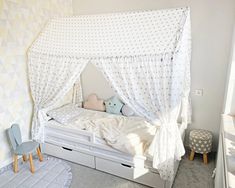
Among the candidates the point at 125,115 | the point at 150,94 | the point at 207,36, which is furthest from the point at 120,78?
the point at 207,36

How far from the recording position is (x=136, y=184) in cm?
239

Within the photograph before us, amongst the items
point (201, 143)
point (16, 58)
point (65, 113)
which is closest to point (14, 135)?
→ point (65, 113)

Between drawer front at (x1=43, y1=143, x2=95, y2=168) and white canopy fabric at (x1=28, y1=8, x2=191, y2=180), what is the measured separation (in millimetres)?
925

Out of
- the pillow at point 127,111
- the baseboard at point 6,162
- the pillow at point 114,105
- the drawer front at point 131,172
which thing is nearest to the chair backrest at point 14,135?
the baseboard at point 6,162

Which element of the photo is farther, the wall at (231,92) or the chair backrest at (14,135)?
the chair backrest at (14,135)

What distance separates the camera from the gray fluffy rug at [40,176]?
244cm

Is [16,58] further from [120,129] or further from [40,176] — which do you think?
[120,129]

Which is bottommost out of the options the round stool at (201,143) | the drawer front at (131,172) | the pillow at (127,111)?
the drawer front at (131,172)

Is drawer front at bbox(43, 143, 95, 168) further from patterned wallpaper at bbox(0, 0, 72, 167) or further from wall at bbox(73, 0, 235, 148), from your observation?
wall at bbox(73, 0, 235, 148)

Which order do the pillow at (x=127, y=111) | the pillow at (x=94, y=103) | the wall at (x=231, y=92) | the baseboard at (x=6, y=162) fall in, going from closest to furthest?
1. the wall at (x=231, y=92)
2. the baseboard at (x=6, y=162)
3. the pillow at (x=127, y=111)
4. the pillow at (x=94, y=103)

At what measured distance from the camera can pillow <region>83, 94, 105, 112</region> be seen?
11.6 feet

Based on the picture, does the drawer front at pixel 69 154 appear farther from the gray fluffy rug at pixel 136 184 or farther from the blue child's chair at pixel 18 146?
the blue child's chair at pixel 18 146

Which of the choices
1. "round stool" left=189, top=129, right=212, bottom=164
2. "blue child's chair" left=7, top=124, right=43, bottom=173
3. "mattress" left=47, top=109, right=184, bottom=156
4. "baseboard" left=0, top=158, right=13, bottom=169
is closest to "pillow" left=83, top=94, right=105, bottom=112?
"mattress" left=47, top=109, right=184, bottom=156

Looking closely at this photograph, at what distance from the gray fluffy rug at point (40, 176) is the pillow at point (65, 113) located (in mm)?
630
